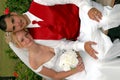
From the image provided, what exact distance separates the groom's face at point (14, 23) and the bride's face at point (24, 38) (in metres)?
0.07

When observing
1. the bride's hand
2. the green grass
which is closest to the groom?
the bride's hand

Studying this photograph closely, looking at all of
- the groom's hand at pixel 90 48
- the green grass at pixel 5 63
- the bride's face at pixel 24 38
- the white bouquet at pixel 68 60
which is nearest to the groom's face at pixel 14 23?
the bride's face at pixel 24 38

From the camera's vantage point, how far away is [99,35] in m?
3.39

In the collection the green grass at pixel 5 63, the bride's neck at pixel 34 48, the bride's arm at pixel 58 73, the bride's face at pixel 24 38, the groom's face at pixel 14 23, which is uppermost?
the groom's face at pixel 14 23

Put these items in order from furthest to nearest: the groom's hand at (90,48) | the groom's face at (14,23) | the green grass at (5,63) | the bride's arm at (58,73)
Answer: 1. the green grass at (5,63)
2. the bride's arm at (58,73)
3. the groom's hand at (90,48)
4. the groom's face at (14,23)

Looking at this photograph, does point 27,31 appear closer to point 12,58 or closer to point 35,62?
point 35,62

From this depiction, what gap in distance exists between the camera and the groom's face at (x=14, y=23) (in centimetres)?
313

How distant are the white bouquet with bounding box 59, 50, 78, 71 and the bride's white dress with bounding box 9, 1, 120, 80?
0.30ft

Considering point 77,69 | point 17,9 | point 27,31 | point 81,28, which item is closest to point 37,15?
point 27,31

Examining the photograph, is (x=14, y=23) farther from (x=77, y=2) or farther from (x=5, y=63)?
(x=5, y=63)

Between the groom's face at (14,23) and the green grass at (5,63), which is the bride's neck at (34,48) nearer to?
the groom's face at (14,23)

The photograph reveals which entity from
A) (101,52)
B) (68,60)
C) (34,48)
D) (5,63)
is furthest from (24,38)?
(5,63)

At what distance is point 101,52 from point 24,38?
30.3 inches

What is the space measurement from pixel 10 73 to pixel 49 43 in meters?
3.68
